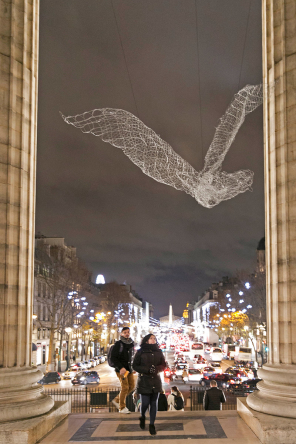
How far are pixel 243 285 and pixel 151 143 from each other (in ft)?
183

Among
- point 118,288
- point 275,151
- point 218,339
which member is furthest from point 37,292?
point 218,339

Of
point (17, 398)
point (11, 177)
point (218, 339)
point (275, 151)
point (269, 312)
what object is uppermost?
point (275, 151)

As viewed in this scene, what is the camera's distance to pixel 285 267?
1052 cm

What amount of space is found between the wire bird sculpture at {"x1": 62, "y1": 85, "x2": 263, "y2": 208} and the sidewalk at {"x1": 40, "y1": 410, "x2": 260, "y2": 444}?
6342 millimetres

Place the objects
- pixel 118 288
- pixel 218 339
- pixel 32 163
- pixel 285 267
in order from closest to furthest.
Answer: pixel 285 267, pixel 32 163, pixel 118 288, pixel 218 339

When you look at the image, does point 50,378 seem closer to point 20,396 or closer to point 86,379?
point 86,379

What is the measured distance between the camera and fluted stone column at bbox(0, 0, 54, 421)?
10031mm

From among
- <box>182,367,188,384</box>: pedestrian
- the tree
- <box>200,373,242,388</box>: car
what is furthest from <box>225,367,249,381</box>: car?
the tree

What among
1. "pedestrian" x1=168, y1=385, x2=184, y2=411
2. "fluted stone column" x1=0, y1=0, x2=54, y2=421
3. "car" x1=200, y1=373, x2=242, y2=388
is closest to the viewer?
"fluted stone column" x1=0, y1=0, x2=54, y2=421

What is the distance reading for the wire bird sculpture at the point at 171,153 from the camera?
14.1 m

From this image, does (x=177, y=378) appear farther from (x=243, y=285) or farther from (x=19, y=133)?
(x=19, y=133)

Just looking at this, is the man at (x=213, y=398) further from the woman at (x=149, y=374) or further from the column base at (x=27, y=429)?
the column base at (x=27, y=429)

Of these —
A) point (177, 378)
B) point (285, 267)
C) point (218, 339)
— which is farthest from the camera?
point (218, 339)

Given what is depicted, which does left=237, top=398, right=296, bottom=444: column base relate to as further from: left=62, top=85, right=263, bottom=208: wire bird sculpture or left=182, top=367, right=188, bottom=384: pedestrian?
left=182, top=367, right=188, bottom=384: pedestrian
